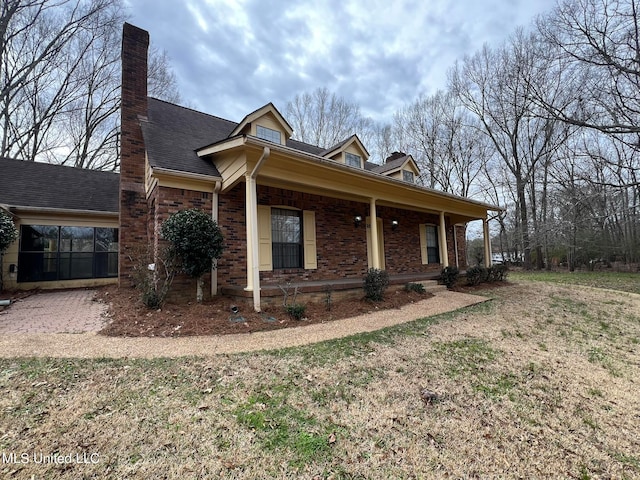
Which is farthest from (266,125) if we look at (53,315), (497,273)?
(497,273)

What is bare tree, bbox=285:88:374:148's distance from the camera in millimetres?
21500

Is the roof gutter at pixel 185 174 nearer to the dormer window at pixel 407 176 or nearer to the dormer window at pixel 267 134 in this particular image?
the dormer window at pixel 267 134

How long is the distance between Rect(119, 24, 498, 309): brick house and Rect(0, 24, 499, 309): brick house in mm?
32

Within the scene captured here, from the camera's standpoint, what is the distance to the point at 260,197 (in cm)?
736

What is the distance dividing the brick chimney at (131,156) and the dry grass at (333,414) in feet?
17.7

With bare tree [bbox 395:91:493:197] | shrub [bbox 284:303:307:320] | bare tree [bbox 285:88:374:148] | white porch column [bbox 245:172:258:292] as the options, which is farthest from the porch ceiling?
bare tree [bbox 395:91:493:197]

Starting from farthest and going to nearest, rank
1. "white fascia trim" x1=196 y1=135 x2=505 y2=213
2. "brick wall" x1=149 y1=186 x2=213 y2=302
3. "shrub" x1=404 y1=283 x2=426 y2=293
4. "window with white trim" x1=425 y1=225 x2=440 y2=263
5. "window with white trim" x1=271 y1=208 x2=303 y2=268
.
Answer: "window with white trim" x1=425 y1=225 x2=440 y2=263, "shrub" x1=404 y1=283 x2=426 y2=293, "window with white trim" x1=271 y1=208 x2=303 y2=268, "brick wall" x1=149 y1=186 x2=213 y2=302, "white fascia trim" x1=196 y1=135 x2=505 y2=213

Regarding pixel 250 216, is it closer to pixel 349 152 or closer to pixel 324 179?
pixel 324 179

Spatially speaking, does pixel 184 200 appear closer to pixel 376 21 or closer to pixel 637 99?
pixel 376 21

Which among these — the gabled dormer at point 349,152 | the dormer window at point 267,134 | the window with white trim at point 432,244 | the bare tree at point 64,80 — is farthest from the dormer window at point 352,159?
the bare tree at point 64,80

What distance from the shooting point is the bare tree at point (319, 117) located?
21500mm

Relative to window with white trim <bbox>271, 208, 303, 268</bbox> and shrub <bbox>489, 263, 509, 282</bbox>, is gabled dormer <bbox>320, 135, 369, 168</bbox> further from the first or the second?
shrub <bbox>489, 263, 509, 282</bbox>

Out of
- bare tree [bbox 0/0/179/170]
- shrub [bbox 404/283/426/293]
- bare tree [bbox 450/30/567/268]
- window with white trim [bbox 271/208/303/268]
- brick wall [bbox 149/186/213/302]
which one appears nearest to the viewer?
brick wall [bbox 149/186/213/302]

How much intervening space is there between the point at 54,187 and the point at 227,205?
7968mm
